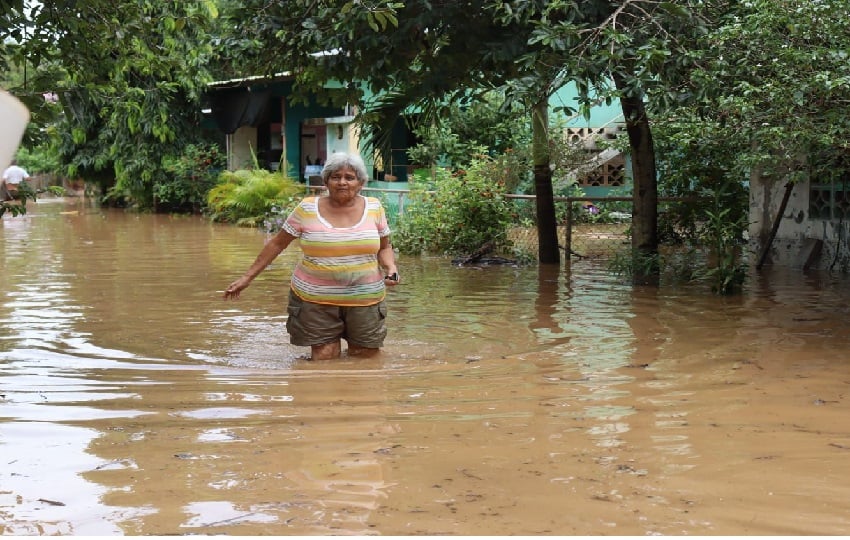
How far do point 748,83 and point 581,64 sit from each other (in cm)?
129

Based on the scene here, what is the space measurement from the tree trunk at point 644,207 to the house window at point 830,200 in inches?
96.8

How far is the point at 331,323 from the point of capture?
24.3ft

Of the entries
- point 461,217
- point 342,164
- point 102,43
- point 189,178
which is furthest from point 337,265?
point 189,178

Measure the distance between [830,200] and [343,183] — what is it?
26.5ft

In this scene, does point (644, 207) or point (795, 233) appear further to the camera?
point (795, 233)

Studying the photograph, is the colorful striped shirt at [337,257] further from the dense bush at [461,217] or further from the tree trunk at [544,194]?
the dense bush at [461,217]

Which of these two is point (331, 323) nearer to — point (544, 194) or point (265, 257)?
point (265, 257)

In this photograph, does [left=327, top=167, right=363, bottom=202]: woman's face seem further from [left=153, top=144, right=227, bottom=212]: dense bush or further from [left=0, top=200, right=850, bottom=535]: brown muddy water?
[left=153, top=144, right=227, bottom=212]: dense bush

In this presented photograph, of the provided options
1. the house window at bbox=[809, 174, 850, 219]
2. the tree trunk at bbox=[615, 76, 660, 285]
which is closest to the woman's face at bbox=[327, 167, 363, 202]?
the tree trunk at bbox=[615, 76, 660, 285]

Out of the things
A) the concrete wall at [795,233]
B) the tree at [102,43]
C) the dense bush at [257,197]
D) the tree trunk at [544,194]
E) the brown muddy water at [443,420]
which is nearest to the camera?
the brown muddy water at [443,420]

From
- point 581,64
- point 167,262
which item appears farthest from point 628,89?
point 167,262

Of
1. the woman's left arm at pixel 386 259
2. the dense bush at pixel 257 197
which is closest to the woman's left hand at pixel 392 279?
the woman's left arm at pixel 386 259

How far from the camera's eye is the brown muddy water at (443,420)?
4195 millimetres

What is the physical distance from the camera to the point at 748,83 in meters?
8.27
